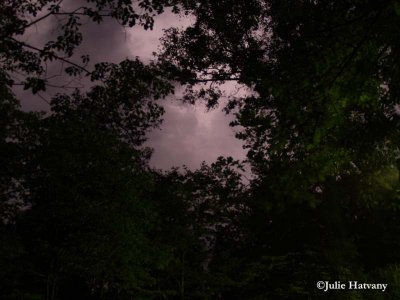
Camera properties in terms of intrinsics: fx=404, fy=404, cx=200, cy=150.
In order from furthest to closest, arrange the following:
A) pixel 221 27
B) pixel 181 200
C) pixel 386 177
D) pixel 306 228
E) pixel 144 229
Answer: pixel 306 228 < pixel 181 200 < pixel 221 27 < pixel 144 229 < pixel 386 177

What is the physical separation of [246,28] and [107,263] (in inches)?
413

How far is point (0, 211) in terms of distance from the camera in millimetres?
11578

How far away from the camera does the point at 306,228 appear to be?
25438mm

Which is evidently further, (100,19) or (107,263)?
(107,263)

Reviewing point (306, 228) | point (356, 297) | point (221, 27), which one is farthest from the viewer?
point (306, 228)

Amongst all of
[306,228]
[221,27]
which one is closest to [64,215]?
[221,27]

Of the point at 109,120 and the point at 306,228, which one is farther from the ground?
the point at 109,120

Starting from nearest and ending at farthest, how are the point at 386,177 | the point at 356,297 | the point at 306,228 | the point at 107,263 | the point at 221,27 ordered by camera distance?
the point at 386,177, the point at 356,297, the point at 107,263, the point at 221,27, the point at 306,228

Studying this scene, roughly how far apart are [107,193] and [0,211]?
3025 mm

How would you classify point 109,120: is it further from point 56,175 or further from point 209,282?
point 209,282

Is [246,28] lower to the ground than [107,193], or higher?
higher

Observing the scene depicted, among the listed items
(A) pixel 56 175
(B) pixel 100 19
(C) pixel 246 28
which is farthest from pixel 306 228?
(B) pixel 100 19

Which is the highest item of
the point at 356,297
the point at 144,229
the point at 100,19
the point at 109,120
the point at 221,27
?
the point at 221,27

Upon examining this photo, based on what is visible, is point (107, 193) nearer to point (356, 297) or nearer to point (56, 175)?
point (56, 175)
